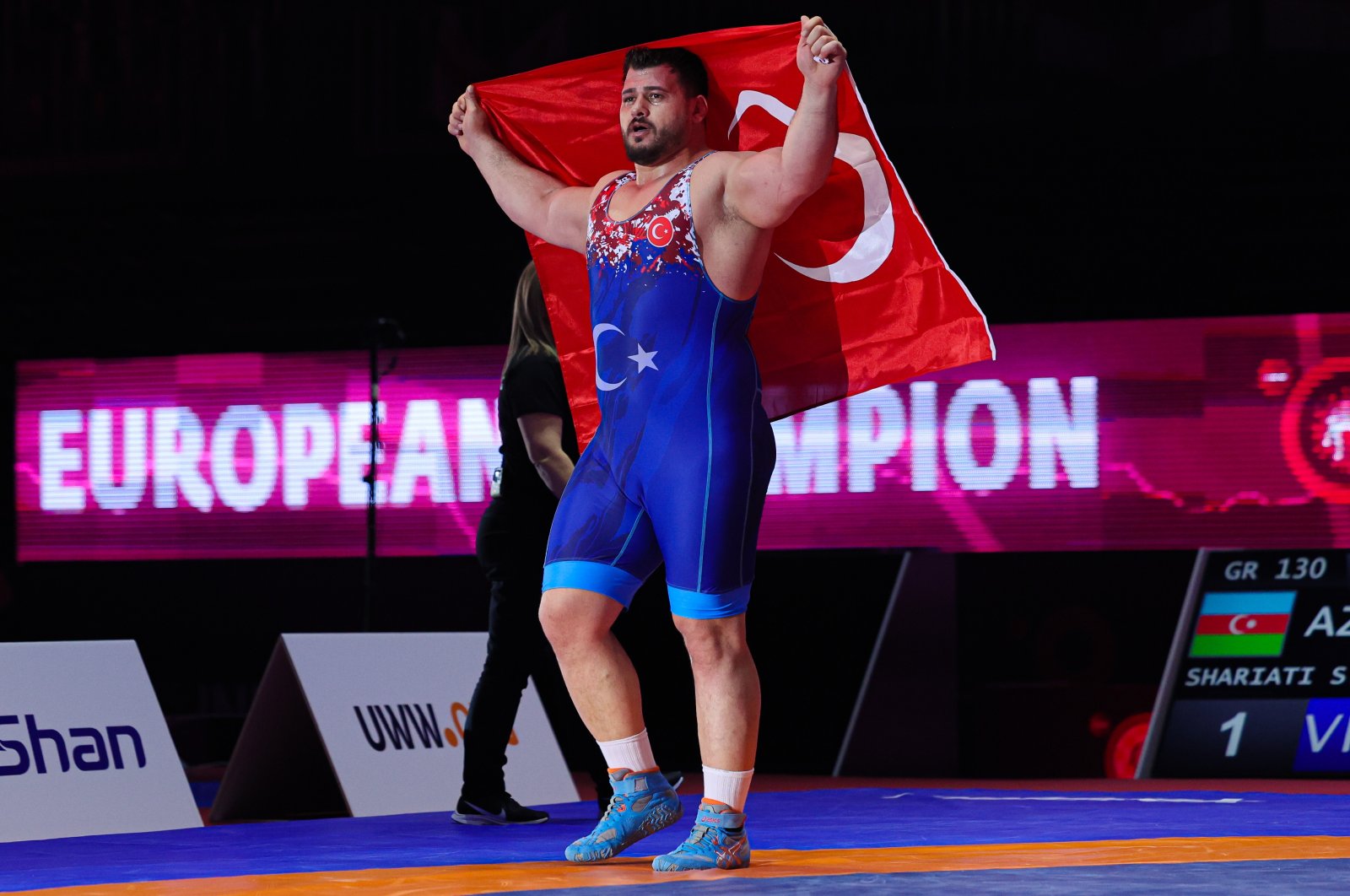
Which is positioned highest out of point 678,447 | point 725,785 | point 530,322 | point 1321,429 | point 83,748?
point 530,322

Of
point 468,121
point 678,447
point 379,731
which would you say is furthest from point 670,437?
point 379,731

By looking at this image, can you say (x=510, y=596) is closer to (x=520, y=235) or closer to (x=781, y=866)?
(x=781, y=866)

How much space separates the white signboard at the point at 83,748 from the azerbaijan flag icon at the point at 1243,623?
12.7ft

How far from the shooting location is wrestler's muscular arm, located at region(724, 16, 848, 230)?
10.1 ft

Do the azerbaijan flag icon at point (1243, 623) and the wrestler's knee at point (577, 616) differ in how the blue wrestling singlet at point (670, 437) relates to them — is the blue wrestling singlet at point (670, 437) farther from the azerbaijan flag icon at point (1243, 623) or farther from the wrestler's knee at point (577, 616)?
the azerbaijan flag icon at point (1243, 623)

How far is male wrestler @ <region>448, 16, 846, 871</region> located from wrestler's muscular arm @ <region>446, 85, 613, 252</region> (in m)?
0.17

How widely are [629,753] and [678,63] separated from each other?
4.25 feet

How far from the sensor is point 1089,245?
8.97m

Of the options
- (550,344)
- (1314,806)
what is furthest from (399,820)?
(1314,806)

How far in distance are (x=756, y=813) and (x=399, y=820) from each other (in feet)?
3.04

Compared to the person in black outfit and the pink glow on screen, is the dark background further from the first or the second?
the person in black outfit

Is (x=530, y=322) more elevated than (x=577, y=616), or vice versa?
(x=530, y=322)

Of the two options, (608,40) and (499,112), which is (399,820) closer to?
(499,112)

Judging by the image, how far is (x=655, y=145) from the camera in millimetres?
3365
